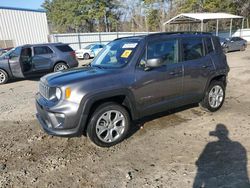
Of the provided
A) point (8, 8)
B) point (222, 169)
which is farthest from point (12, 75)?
point (8, 8)

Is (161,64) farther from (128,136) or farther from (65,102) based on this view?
(65,102)

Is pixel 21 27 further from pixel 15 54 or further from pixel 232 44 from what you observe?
pixel 232 44

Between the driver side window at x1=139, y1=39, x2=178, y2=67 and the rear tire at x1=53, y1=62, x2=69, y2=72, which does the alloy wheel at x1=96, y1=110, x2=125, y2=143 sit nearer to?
the driver side window at x1=139, y1=39, x2=178, y2=67

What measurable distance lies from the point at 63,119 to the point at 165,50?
2.36 m

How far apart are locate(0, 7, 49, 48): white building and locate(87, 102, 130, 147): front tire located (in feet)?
72.0

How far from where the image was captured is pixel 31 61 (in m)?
11.7

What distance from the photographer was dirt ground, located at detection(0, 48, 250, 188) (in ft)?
11.4

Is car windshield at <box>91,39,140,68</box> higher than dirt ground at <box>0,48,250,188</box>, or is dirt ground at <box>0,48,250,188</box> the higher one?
car windshield at <box>91,39,140,68</box>

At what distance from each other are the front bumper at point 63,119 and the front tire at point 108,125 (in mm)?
231

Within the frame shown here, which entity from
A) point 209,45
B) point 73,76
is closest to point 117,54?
point 73,76

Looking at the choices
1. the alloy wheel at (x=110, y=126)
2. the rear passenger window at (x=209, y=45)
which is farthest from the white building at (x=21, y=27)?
the alloy wheel at (x=110, y=126)

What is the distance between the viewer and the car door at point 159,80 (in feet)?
15.1

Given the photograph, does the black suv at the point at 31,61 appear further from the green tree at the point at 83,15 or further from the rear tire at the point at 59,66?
Answer: the green tree at the point at 83,15

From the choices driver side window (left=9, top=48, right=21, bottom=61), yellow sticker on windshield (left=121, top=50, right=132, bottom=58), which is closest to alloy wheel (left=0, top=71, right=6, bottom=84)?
driver side window (left=9, top=48, right=21, bottom=61)
